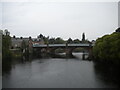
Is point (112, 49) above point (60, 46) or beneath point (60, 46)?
above

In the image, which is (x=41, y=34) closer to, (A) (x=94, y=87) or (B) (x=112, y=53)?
(B) (x=112, y=53)

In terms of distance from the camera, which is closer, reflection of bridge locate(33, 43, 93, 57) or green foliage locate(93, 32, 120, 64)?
green foliage locate(93, 32, 120, 64)

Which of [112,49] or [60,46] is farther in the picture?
[60,46]

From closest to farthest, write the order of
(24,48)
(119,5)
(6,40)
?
1. (119,5)
2. (6,40)
3. (24,48)

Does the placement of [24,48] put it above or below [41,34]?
below

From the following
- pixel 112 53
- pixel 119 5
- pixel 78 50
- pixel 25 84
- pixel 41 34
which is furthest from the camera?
pixel 41 34

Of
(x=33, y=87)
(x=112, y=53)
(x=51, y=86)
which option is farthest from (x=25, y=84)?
(x=112, y=53)

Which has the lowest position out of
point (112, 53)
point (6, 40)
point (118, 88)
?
point (118, 88)

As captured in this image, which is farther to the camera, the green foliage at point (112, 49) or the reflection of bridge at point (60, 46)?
the reflection of bridge at point (60, 46)

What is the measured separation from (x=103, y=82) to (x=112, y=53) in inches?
242

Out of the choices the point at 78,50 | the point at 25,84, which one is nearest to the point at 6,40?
the point at 25,84

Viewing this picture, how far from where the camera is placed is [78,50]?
238 feet

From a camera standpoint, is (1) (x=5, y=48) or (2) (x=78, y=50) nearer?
(1) (x=5, y=48)

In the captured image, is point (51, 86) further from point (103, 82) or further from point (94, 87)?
point (103, 82)
